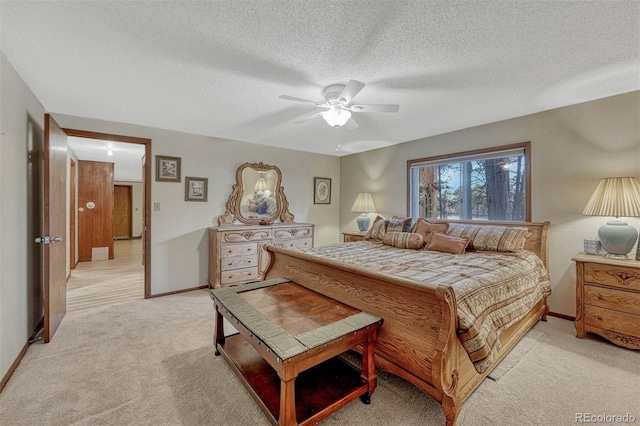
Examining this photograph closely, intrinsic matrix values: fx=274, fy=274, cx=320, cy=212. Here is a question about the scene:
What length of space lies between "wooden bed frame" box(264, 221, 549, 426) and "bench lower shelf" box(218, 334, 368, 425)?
27 centimetres

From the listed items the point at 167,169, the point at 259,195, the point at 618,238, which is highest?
the point at 167,169

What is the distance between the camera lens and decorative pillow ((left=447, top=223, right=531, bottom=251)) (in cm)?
295

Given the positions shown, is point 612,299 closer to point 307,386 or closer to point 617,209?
point 617,209

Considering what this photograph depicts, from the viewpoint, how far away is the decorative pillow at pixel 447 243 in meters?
3.08

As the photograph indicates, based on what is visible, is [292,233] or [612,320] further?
[292,233]

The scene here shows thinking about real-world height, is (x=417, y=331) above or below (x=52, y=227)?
below

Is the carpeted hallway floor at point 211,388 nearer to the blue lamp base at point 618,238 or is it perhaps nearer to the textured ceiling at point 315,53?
the blue lamp base at point 618,238

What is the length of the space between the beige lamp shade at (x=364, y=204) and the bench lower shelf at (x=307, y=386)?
10.6 ft

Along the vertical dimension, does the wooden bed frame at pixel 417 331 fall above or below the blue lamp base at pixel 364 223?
below

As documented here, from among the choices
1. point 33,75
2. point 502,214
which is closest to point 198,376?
point 33,75

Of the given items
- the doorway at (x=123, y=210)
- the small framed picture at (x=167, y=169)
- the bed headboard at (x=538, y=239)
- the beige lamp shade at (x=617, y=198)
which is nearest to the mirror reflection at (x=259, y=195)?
the small framed picture at (x=167, y=169)

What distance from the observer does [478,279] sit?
196 centimetres

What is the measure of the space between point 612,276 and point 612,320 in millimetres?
391

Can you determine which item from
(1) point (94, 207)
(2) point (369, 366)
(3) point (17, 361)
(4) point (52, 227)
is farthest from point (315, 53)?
(1) point (94, 207)
